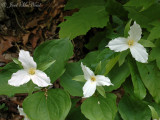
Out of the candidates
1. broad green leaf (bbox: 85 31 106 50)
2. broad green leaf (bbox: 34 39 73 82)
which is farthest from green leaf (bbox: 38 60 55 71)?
broad green leaf (bbox: 85 31 106 50)

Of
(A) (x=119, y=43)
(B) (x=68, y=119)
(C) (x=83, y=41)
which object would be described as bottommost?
(B) (x=68, y=119)

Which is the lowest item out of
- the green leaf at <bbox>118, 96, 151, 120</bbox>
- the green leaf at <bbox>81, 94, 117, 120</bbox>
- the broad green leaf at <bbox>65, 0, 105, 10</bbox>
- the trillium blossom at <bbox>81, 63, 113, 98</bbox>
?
the green leaf at <bbox>118, 96, 151, 120</bbox>

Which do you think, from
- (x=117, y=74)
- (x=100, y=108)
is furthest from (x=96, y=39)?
(x=100, y=108)

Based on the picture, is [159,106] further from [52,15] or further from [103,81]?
[52,15]

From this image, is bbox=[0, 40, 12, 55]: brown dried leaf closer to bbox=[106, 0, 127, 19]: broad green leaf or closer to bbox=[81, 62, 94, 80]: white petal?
bbox=[106, 0, 127, 19]: broad green leaf

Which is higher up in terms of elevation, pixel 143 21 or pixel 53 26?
pixel 143 21

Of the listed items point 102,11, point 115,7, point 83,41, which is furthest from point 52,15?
point 115,7

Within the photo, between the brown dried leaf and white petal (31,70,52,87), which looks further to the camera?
the brown dried leaf

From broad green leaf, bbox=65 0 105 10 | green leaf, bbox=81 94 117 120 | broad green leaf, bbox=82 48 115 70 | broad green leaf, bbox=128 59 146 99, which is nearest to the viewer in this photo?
green leaf, bbox=81 94 117 120
